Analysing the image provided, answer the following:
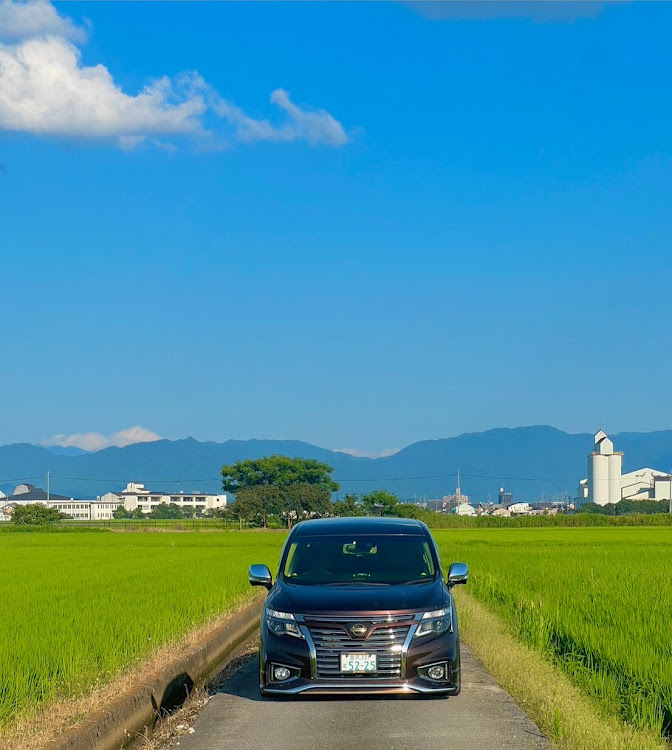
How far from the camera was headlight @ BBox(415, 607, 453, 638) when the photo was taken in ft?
30.2

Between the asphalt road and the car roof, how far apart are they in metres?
1.62

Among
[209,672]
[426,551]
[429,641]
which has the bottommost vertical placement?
[209,672]

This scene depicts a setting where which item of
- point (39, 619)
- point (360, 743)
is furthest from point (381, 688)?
point (39, 619)

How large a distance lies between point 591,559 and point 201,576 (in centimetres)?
1387

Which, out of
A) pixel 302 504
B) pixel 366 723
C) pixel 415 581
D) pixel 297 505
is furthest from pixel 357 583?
pixel 297 505

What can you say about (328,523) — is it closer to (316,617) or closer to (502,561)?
(316,617)

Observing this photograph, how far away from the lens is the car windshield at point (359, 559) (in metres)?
10.3

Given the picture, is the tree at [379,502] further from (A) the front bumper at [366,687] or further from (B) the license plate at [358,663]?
(B) the license plate at [358,663]

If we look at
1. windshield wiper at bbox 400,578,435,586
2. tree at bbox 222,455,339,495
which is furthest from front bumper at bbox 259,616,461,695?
tree at bbox 222,455,339,495

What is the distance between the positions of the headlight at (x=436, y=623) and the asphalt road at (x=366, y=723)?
24.6 inches

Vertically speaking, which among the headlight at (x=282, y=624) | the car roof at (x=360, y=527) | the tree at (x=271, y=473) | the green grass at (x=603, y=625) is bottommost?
the green grass at (x=603, y=625)

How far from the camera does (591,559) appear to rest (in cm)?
3297

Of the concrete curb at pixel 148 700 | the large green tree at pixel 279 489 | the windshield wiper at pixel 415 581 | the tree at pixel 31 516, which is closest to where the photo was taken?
the concrete curb at pixel 148 700

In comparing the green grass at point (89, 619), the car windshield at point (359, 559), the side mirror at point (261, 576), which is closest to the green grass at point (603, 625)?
the car windshield at point (359, 559)
